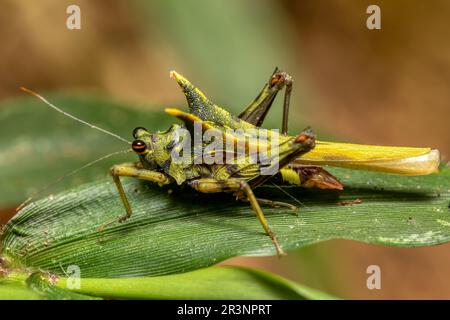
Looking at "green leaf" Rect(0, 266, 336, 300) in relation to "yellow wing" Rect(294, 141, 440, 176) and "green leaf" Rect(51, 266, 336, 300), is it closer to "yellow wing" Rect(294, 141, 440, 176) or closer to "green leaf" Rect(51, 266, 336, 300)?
"green leaf" Rect(51, 266, 336, 300)

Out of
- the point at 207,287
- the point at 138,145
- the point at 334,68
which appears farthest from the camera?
the point at 334,68

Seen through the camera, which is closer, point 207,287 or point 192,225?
point 207,287

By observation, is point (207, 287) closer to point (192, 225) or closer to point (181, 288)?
point (181, 288)

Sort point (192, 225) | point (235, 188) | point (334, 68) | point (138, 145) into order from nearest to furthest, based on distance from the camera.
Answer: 1. point (192, 225)
2. point (235, 188)
3. point (138, 145)
4. point (334, 68)

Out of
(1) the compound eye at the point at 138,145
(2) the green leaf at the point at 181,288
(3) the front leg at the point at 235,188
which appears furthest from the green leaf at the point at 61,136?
(2) the green leaf at the point at 181,288

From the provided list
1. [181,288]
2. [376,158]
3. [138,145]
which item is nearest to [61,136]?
[138,145]
